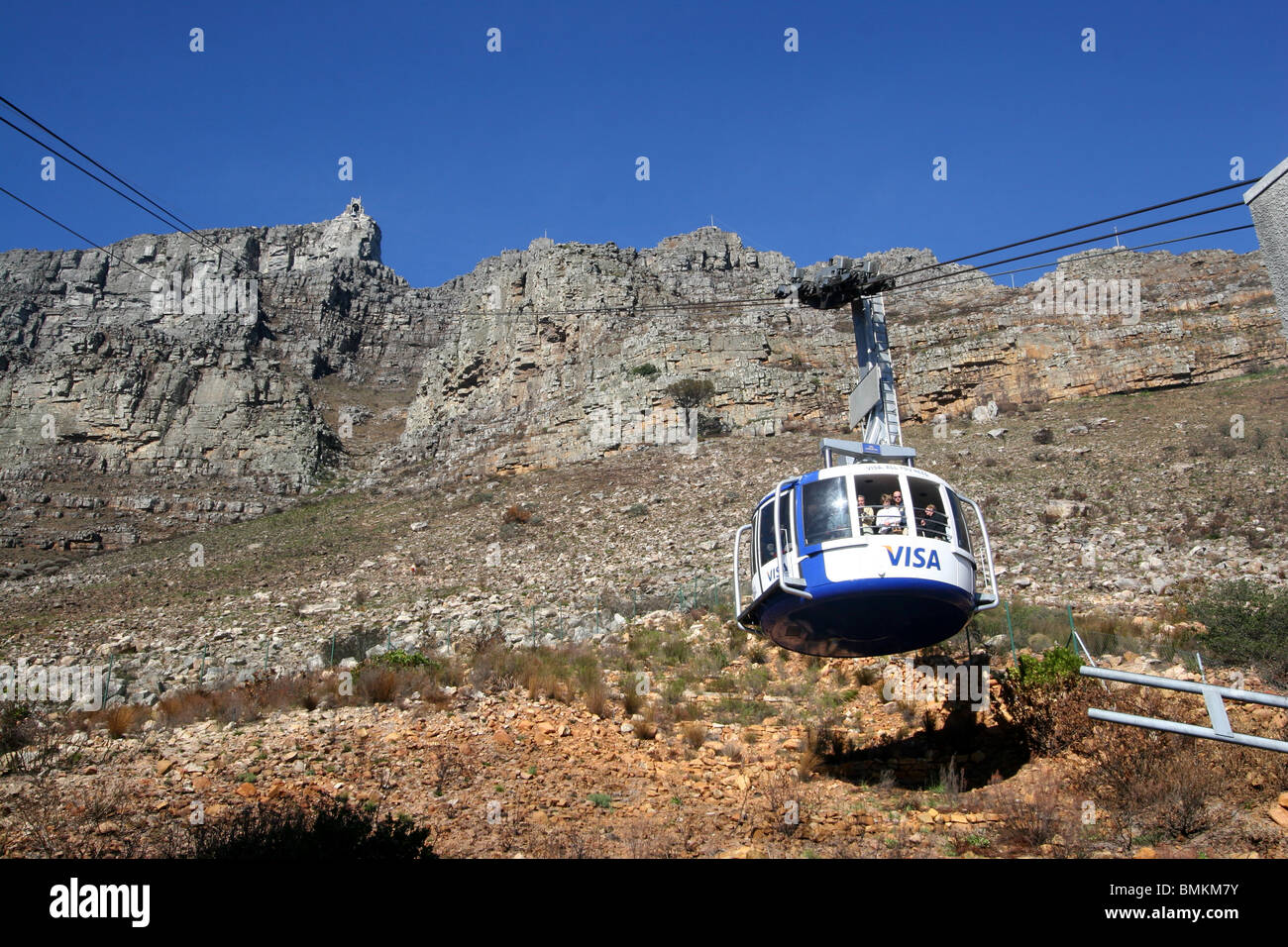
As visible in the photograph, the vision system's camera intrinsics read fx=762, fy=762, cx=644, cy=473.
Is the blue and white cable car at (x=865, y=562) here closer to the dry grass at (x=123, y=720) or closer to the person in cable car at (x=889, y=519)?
the person in cable car at (x=889, y=519)

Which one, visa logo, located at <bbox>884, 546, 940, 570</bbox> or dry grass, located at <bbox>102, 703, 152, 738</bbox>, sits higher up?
visa logo, located at <bbox>884, 546, 940, 570</bbox>

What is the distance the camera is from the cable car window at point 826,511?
828 centimetres

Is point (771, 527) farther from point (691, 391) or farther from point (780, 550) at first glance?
point (691, 391)

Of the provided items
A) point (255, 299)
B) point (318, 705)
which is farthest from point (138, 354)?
point (318, 705)

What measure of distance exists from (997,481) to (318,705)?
76.7 ft

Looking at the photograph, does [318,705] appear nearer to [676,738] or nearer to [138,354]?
[676,738]

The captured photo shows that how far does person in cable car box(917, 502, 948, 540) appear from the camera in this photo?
8273mm

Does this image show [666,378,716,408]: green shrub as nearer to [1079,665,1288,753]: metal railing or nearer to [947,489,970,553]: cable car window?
[947,489,970,553]: cable car window

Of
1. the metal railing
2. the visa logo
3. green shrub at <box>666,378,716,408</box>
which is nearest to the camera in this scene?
the metal railing

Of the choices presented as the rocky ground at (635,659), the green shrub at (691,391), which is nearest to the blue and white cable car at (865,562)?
the rocky ground at (635,659)

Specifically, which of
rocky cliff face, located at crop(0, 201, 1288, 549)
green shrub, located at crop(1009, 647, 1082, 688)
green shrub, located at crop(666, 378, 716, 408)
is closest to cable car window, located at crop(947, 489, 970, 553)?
green shrub, located at crop(1009, 647, 1082, 688)

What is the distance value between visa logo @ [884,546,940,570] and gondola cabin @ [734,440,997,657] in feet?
0.03

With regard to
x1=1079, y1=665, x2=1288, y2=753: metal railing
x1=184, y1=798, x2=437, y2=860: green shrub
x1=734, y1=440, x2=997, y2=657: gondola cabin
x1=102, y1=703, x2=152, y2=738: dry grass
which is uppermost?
x1=734, y1=440, x2=997, y2=657: gondola cabin
